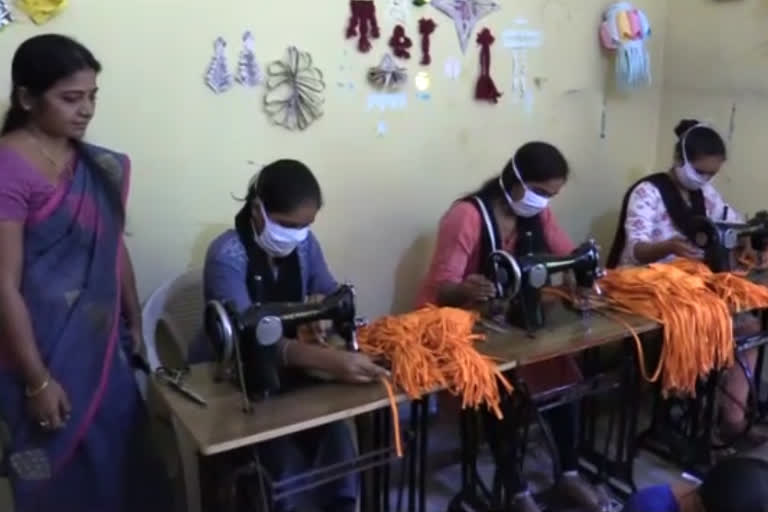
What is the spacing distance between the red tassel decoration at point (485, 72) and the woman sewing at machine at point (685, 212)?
2.02 ft

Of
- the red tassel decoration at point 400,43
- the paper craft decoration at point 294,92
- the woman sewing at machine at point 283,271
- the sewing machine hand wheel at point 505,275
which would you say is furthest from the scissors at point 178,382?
the red tassel decoration at point 400,43

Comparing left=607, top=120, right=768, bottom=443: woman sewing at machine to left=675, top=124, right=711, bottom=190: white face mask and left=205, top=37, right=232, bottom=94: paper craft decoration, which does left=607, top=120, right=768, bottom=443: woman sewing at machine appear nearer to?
left=675, top=124, right=711, bottom=190: white face mask

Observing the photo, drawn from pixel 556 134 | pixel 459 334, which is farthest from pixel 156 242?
pixel 556 134

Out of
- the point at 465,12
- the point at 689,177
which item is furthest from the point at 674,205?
the point at 465,12

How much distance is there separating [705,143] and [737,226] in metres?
0.35

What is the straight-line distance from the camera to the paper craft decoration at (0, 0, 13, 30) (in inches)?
79.1

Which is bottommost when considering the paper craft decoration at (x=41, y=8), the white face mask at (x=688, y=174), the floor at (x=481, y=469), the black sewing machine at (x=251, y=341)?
the floor at (x=481, y=469)

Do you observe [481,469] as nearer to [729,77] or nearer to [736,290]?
[736,290]

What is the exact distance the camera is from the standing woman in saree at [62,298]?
170cm

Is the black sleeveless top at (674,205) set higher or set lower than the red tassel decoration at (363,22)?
lower

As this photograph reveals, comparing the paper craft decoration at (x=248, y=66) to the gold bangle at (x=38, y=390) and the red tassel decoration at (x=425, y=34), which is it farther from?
the gold bangle at (x=38, y=390)

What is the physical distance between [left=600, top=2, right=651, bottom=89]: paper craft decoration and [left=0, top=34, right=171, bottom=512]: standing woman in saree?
6.58ft

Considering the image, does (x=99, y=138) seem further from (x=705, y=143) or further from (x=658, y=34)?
(x=658, y=34)

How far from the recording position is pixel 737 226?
8.13ft
